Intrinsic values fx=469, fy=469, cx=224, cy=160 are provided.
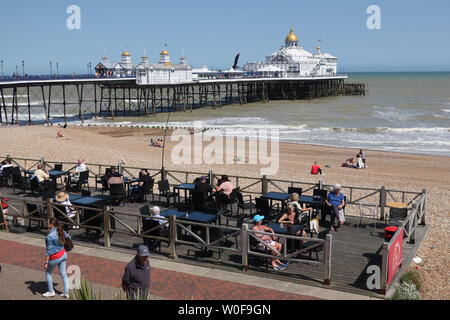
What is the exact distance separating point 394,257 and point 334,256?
4.33ft

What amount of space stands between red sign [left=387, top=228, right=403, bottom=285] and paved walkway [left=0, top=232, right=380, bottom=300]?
76cm

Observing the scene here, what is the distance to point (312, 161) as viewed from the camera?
2572 centimetres

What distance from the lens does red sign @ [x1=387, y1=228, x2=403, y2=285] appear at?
25.1 ft

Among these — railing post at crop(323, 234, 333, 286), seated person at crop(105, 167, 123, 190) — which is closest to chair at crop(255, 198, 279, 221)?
railing post at crop(323, 234, 333, 286)

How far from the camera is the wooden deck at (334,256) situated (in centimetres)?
798

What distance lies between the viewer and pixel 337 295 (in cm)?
737

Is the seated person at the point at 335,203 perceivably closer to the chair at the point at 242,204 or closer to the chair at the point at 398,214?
the chair at the point at 398,214

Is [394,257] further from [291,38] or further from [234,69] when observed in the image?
[291,38]

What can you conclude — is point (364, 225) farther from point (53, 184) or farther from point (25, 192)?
point (25, 192)

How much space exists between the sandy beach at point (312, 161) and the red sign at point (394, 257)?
1.37 m

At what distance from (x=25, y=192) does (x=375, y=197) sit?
11.1 metres

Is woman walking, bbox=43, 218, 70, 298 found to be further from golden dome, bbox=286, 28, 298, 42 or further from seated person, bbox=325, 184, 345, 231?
golden dome, bbox=286, 28, 298, 42

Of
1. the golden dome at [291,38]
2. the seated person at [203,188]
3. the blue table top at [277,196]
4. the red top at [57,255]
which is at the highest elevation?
the golden dome at [291,38]

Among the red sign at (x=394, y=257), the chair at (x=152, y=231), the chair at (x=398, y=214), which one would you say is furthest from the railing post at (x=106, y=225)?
the chair at (x=398, y=214)
